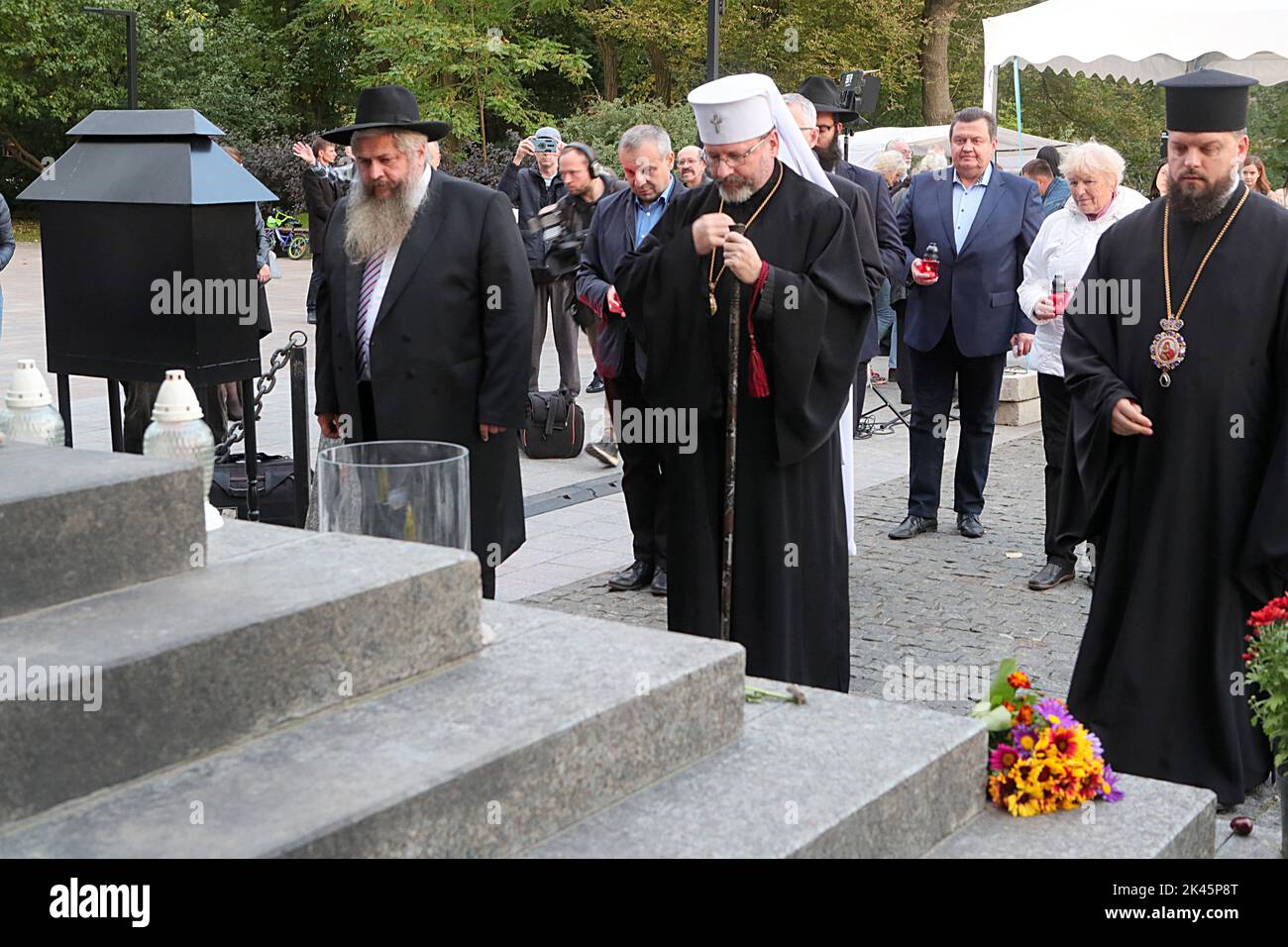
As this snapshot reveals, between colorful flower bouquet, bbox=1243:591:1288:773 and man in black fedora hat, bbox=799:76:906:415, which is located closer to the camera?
colorful flower bouquet, bbox=1243:591:1288:773

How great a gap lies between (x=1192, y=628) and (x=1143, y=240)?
1.31 m

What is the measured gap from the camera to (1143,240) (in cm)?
528

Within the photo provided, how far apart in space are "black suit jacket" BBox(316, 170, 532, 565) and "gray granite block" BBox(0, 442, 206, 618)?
75.1 inches

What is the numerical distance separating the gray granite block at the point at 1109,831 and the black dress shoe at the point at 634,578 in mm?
3491

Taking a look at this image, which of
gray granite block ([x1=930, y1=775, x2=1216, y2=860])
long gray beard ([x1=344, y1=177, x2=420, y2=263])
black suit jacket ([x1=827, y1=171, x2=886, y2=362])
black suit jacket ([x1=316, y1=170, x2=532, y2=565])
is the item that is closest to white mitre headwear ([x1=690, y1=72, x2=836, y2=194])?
black suit jacket ([x1=827, y1=171, x2=886, y2=362])

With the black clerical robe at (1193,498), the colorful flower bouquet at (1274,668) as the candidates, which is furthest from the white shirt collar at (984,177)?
the colorful flower bouquet at (1274,668)

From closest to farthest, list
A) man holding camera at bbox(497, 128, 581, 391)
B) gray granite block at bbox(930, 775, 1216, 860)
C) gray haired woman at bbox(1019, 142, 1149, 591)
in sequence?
gray granite block at bbox(930, 775, 1216, 860) < gray haired woman at bbox(1019, 142, 1149, 591) < man holding camera at bbox(497, 128, 581, 391)

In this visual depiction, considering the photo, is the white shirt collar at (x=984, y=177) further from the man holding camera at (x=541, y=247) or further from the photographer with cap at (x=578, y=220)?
the man holding camera at (x=541, y=247)

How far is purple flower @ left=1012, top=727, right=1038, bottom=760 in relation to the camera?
398 centimetres

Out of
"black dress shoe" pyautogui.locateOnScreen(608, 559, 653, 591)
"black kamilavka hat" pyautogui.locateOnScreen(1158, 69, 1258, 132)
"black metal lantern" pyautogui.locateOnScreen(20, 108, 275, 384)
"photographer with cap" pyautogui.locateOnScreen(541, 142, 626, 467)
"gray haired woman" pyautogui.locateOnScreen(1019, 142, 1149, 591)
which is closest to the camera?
"black kamilavka hat" pyautogui.locateOnScreen(1158, 69, 1258, 132)

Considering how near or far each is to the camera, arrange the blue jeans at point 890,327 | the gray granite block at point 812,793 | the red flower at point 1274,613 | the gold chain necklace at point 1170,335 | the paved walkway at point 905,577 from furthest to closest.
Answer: the blue jeans at point 890,327 < the paved walkway at point 905,577 < the gold chain necklace at point 1170,335 < the red flower at point 1274,613 < the gray granite block at point 812,793

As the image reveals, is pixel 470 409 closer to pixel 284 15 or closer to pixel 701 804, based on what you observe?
pixel 701 804

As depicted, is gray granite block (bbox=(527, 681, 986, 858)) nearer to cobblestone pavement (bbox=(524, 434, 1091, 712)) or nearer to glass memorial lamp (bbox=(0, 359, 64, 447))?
cobblestone pavement (bbox=(524, 434, 1091, 712))

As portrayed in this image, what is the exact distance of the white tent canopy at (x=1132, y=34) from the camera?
12.5 m
